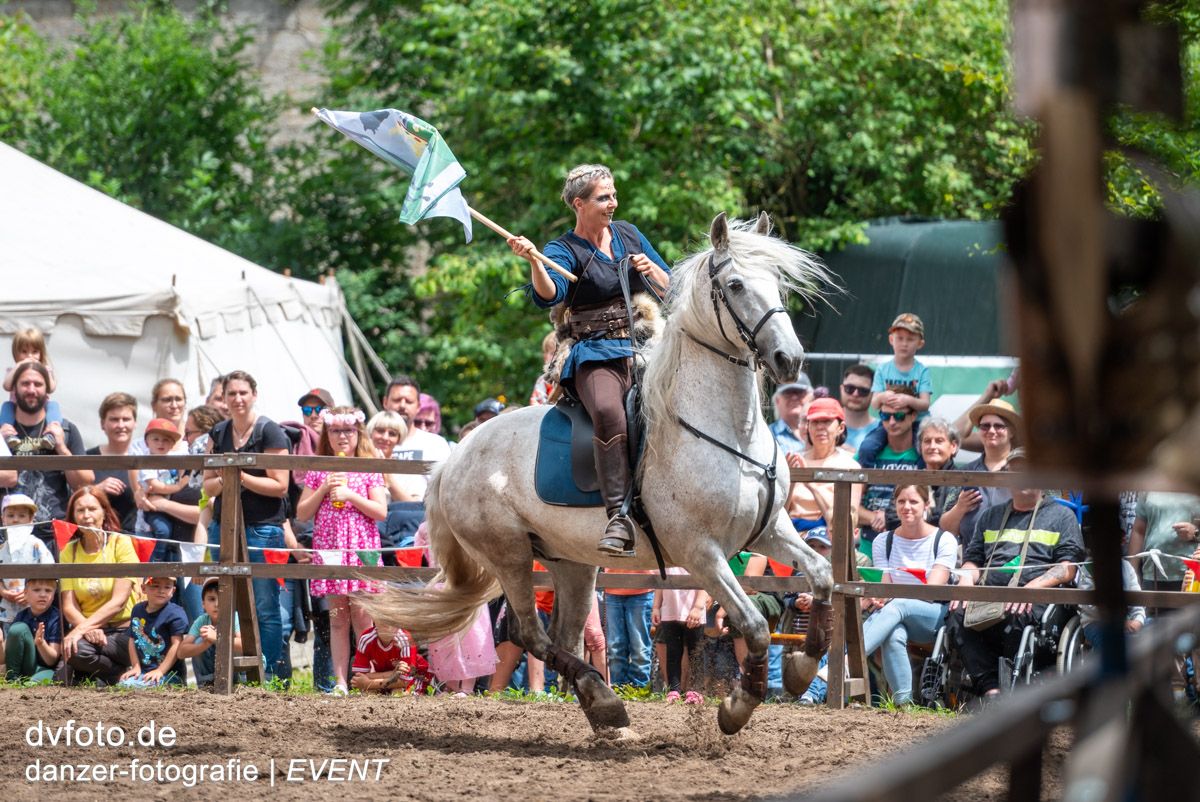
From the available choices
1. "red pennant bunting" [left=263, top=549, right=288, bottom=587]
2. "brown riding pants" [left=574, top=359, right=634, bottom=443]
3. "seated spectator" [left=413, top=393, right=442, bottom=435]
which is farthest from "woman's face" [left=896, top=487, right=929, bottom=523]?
"seated spectator" [left=413, top=393, right=442, bottom=435]

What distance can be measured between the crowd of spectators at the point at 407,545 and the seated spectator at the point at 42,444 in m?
0.02

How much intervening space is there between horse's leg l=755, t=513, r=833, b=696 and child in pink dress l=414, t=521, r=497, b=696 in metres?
2.44

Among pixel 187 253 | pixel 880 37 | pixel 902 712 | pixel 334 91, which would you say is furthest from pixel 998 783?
pixel 334 91

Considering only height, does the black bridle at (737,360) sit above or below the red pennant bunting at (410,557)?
above

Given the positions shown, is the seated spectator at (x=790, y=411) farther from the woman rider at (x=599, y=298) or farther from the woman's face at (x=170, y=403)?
the woman's face at (x=170, y=403)

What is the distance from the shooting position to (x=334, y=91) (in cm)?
1922

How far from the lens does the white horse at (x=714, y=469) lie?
19.0 ft

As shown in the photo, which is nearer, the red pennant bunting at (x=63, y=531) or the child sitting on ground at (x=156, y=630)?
the child sitting on ground at (x=156, y=630)

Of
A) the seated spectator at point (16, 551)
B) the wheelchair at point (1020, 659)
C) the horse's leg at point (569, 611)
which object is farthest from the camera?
the seated spectator at point (16, 551)

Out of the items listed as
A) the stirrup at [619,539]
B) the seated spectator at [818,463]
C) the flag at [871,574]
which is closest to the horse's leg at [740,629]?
the stirrup at [619,539]

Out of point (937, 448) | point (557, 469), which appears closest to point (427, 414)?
point (937, 448)

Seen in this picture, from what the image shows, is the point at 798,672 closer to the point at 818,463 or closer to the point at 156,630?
the point at 818,463

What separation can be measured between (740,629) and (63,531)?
4.50 metres

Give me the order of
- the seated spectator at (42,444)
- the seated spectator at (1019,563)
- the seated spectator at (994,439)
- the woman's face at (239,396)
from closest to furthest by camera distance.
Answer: the seated spectator at (1019,563), the seated spectator at (994,439), the woman's face at (239,396), the seated spectator at (42,444)
